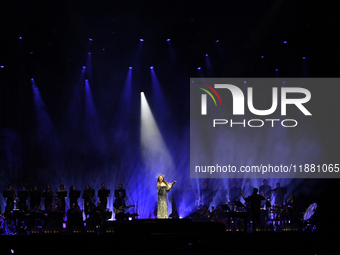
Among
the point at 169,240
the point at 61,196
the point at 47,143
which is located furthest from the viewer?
the point at 47,143

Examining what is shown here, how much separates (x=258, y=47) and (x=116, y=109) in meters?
5.98

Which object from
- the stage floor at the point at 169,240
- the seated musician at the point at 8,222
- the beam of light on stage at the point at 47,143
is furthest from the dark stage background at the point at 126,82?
the stage floor at the point at 169,240

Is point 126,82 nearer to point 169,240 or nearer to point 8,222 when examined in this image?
point 8,222

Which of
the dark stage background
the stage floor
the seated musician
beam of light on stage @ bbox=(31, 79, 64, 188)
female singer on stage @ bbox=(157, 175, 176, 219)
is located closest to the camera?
the stage floor

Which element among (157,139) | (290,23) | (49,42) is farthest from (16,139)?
(290,23)

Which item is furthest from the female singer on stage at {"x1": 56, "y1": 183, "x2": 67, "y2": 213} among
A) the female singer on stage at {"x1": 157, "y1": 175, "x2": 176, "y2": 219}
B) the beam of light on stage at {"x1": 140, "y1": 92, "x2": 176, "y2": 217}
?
the beam of light on stage at {"x1": 140, "y1": 92, "x2": 176, "y2": 217}

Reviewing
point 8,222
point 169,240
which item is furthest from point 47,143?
point 169,240

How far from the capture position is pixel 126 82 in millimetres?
15984

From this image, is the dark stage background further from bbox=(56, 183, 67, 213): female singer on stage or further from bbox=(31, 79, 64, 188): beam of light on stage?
bbox=(56, 183, 67, 213): female singer on stage

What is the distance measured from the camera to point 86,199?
13.4 m

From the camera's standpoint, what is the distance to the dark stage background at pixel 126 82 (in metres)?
13.9

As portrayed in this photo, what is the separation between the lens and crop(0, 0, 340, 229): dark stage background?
1391 cm

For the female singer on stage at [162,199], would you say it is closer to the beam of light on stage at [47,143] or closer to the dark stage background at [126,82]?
the dark stage background at [126,82]

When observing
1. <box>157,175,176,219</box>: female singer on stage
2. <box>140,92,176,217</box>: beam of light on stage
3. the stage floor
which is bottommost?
the stage floor
